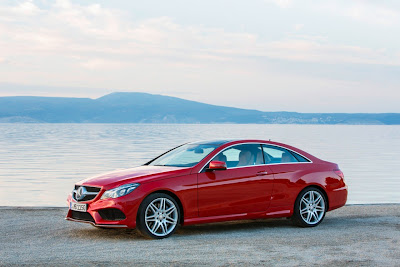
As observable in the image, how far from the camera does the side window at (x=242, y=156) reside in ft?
34.8

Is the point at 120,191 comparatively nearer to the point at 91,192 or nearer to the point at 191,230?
the point at 91,192

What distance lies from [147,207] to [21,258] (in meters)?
2.06

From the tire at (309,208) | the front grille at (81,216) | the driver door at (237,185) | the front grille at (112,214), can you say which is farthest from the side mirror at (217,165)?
the front grille at (81,216)

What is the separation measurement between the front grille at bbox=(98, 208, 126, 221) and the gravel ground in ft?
1.05

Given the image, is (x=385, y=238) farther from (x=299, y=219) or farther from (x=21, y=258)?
(x=21, y=258)

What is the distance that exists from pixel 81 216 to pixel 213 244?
210cm

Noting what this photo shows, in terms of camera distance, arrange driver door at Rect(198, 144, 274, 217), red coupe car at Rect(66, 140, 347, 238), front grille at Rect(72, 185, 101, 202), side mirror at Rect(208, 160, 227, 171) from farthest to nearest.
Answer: driver door at Rect(198, 144, 274, 217), side mirror at Rect(208, 160, 227, 171), front grille at Rect(72, 185, 101, 202), red coupe car at Rect(66, 140, 347, 238)

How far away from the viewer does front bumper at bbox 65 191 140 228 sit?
31.4 feet

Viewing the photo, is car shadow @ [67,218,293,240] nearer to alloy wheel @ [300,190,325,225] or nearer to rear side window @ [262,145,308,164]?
alloy wheel @ [300,190,325,225]

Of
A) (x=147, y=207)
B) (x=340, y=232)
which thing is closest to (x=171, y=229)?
(x=147, y=207)

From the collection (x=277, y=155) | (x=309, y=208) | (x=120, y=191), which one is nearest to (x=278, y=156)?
(x=277, y=155)

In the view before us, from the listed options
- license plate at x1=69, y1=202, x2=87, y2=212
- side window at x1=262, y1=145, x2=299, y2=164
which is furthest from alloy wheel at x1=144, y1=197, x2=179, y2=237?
side window at x1=262, y1=145, x2=299, y2=164

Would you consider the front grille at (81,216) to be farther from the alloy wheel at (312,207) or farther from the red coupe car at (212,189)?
the alloy wheel at (312,207)

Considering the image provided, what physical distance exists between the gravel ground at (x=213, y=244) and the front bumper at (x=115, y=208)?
0.84 ft
